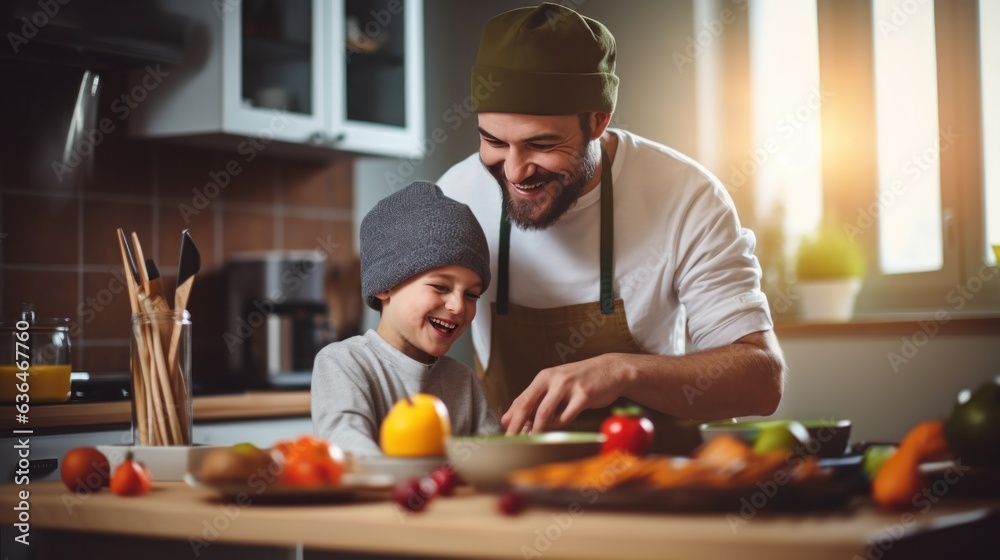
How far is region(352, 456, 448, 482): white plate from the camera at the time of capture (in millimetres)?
1144

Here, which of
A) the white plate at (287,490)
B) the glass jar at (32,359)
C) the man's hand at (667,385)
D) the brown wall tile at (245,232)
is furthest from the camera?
the brown wall tile at (245,232)

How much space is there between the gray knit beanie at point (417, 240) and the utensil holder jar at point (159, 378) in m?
0.42

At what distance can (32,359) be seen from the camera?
230 cm

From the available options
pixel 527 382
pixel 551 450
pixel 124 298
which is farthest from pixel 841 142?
pixel 551 450

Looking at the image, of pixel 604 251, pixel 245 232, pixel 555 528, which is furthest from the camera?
pixel 245 232

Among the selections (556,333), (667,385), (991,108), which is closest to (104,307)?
(556,333)

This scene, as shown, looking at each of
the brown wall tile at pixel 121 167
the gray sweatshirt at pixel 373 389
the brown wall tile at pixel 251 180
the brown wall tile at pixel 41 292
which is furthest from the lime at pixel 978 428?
the brown wall tile at pixel 251 180

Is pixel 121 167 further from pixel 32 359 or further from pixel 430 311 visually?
pixel 430 311

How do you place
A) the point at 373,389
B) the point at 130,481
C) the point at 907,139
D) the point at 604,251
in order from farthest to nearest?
the point at 907,139
the point at 604,251
the point at 373,389
the point at 130,481

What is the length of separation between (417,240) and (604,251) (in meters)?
0.47

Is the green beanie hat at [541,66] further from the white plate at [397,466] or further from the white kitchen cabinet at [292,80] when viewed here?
the white kitchen cabinet at [292,80]

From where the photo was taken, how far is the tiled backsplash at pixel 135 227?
113 inches

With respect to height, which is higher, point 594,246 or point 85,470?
point 594,246

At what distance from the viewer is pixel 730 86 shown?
3.67 metres
